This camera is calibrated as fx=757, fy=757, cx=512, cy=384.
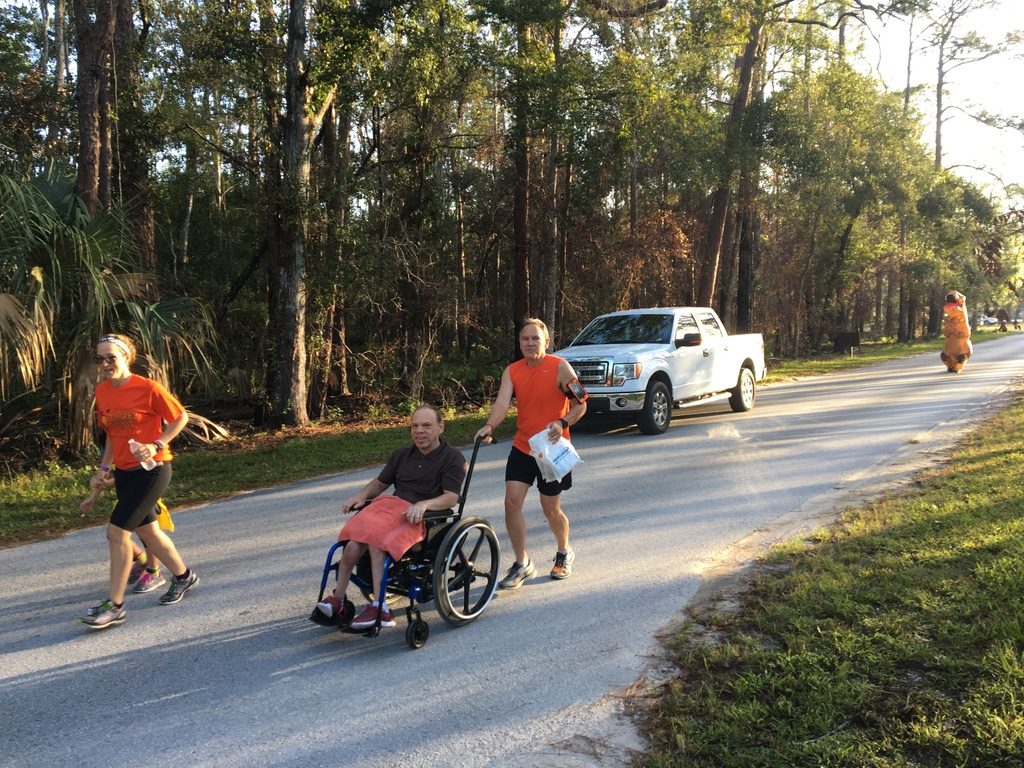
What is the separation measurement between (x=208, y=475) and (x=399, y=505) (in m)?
6.58

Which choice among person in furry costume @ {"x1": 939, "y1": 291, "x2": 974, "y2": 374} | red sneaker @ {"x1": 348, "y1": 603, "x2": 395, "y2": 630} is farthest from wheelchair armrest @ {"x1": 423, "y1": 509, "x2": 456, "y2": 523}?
person in furry costume @ {"x1": 939, "y1": 291, "x2": 974, "y2": 374}

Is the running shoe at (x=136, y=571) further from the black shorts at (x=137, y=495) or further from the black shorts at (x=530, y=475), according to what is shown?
the black shorts at (x=530, y=475)

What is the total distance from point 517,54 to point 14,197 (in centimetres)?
1026

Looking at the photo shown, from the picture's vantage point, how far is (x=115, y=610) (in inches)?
192

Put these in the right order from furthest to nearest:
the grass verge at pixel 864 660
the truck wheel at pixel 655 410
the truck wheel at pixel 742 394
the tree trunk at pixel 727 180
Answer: the tree trunk at pixel 727 180 < the truck wheel at pixel 742 394 < the truck wheel at pixel 655 410 < the grass verge at pixel 864 660

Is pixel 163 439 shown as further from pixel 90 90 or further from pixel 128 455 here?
pixel 90 90

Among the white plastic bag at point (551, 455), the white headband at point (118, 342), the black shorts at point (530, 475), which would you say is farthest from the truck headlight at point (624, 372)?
the white headband at point (118, 342)

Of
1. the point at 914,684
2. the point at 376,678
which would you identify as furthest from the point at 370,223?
the point at 914,684

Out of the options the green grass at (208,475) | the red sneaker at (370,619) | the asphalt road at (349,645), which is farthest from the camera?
the green grass at (208,475)

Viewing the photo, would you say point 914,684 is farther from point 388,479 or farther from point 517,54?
point 517,54

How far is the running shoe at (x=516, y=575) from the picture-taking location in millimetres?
5418

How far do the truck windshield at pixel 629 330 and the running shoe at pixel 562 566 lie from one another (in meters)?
8.06

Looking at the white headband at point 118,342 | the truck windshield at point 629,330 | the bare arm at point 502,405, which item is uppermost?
the truck windshield at point 629,330

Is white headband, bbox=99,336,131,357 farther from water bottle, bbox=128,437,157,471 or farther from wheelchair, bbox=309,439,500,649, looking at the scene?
wheelchair, bbox=309,439,500,649
